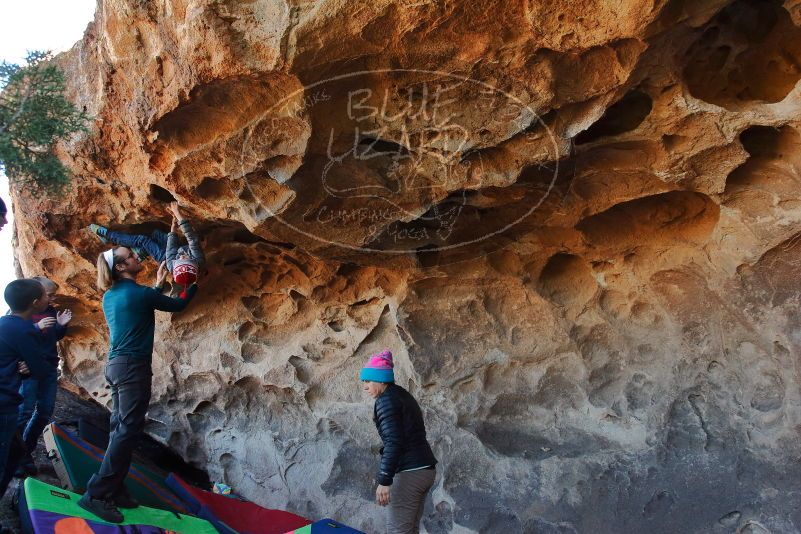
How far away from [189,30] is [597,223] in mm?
2457

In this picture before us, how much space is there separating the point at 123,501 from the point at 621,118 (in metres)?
3.02

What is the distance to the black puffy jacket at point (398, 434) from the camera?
10.0 feet

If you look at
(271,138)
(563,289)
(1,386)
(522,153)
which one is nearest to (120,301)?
(1,386)

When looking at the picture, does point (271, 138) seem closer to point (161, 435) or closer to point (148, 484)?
point (148, 484)

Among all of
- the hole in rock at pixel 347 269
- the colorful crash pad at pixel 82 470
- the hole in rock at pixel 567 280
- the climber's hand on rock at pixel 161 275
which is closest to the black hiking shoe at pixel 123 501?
the colorful crash pad at pixel 82 470

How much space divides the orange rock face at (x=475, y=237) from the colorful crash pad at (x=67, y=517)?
1487 mm

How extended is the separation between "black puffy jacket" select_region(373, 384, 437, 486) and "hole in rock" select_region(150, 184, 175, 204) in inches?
71.9

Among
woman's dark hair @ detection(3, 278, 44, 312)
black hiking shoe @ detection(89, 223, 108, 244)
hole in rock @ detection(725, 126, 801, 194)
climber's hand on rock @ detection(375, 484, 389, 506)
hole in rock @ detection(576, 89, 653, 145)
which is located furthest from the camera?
black hiking shoe @ detection(89, 223, 108, 244)

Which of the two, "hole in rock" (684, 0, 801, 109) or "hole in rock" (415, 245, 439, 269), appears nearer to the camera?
"hole in rock" (684, 0, 801, 109)

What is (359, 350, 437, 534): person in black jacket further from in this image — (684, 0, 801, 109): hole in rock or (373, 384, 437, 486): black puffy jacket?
(684, 0, 801, 109): hole in rock

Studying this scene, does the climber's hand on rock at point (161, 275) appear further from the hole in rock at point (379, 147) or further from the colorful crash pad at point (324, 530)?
the colorful crash pad at point (324, 530)

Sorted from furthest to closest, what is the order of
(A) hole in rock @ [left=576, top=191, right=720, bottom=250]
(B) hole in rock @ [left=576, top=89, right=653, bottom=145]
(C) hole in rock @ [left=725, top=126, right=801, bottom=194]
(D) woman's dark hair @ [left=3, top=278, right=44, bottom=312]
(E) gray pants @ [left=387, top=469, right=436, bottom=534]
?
1. (A) hole in rock @ [left=576, top=191, right=720, bottom=250]
2. (D) woman's dark hair @ [left=3, top=278, right=44, bottom=312]
3. (B) hole in rock @ [left=576, top=89, right=653, bottom=145]
4. (C) hole in rock @ [left=725, top=126, right=801, bottom=194]
5. (E) gray pants @ [left=387, top=469, right=436, bottom=534]

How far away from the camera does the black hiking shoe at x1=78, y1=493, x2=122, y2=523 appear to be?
3.05 meters

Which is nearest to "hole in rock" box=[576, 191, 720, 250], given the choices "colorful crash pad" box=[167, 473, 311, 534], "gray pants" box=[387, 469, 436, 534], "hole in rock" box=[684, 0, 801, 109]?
"hole in rock" box=[684, 0, 801, 109]
